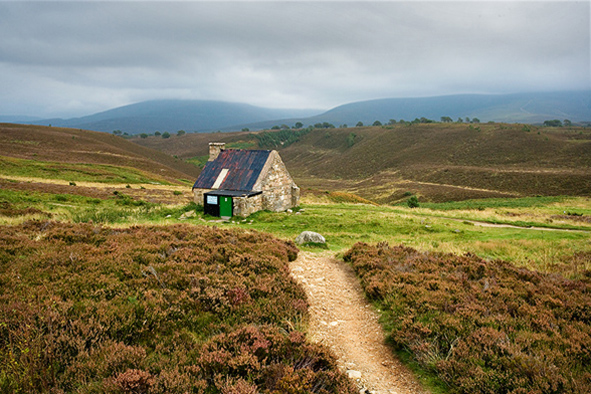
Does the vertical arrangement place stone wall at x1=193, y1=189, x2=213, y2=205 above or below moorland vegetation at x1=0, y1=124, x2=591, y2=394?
above

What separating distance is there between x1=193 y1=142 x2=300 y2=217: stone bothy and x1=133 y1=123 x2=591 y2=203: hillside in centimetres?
2145

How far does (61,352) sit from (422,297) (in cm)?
840

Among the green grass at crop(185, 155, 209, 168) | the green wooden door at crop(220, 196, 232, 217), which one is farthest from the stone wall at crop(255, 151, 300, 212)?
the green grass at crop(185, 155, 209, 168)

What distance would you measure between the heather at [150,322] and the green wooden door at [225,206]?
44.0ft

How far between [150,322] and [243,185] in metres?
20.2

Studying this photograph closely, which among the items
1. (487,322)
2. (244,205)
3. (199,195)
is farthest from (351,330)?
(199,195)

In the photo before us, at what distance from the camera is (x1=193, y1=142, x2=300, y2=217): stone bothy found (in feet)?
82.7

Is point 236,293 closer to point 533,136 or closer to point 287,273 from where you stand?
point 287,273

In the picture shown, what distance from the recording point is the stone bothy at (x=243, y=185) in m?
25.2

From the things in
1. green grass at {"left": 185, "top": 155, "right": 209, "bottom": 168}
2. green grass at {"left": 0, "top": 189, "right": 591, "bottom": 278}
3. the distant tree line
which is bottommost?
green grass at {"left": 0, "top": 189, "right": 591, "bottom": 278}

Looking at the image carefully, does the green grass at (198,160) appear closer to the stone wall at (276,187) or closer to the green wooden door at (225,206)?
the stone wall at (276,187)

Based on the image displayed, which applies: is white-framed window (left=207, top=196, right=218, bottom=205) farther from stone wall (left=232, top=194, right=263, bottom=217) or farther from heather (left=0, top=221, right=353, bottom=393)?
heather (left=0, top=221, right=353, bottom=393)

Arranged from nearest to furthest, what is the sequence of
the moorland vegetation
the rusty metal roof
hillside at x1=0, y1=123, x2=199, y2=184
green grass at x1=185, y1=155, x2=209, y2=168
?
the moorland vegetation
the rusty metal roof
hillside at x1=0, y1=123, x2=199, y2=184
green grass at x1=185, y1=155, x2=209, y2=168

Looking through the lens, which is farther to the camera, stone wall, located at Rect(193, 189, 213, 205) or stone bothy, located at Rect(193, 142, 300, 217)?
stone wall, located at Rect(193, 189, 213, 205)
